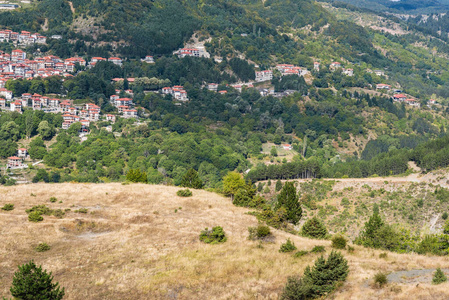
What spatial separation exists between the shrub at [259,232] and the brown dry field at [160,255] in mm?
952

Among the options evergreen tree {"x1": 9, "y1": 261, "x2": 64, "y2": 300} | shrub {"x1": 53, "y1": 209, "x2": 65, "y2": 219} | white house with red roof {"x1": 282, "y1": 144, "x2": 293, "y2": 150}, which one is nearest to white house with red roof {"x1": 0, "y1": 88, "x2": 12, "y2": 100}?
white house with red roof {"x1": 282, "y1": 144, "x2": 293, "y2": 150}

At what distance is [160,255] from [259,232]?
10.1m

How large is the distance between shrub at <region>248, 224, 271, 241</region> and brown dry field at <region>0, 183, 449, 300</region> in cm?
95

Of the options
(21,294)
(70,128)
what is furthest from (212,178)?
(21,294)

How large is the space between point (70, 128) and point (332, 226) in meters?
101

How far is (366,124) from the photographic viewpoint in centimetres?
19012

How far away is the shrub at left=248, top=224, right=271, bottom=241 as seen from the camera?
42938 millimetres

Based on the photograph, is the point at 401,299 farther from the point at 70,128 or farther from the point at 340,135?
the point at 340,135

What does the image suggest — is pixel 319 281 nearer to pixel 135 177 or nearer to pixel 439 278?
pixel 439 278

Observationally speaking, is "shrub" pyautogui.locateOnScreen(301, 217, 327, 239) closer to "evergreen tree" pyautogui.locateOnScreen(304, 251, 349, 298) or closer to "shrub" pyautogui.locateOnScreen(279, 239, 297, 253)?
"shrub" pyautogui.locateOnScreen(279, 239, 297, 253)

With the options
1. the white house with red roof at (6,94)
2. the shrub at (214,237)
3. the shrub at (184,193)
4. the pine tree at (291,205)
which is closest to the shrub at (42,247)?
the shrub at (214,237)

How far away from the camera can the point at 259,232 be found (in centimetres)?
4300

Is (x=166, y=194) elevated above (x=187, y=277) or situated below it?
below

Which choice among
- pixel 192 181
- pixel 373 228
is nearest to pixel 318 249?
pixel 373 228
